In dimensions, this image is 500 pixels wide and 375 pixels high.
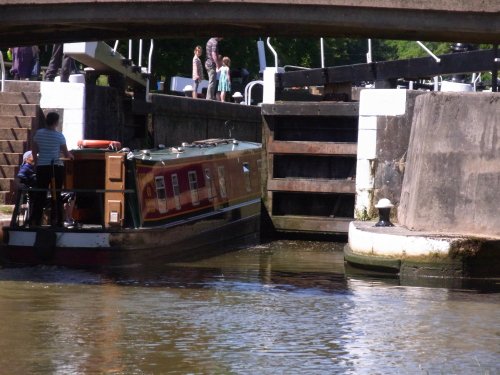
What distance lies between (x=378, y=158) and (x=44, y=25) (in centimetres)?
704

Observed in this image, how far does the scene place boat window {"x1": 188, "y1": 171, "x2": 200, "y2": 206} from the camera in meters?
21.0

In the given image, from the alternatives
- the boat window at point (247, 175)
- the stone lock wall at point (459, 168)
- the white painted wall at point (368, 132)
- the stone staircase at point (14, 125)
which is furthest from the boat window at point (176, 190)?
the boat window at point (247, 175)

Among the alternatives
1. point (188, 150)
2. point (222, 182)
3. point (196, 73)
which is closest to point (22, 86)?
point (188, 150)

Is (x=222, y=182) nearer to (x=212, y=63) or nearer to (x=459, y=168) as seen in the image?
(x=212, y=63)

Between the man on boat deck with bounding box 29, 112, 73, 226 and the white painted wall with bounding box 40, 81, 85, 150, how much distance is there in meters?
3.06

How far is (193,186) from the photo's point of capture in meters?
21.1

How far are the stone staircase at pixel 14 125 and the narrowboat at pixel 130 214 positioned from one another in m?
1.32

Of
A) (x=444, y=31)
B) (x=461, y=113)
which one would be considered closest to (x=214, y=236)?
(x=461, y=113)

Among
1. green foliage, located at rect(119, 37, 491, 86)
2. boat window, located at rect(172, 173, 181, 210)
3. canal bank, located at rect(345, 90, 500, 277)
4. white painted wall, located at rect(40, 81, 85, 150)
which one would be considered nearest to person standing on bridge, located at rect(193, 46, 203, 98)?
green foliage, located at rect(119, 37, 491, 86)

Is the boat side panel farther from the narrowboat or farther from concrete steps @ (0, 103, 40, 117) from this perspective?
concrete steps @ (0, 103, 40, 117)

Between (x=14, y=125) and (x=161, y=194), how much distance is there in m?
2.85

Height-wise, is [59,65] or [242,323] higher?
[59,65]

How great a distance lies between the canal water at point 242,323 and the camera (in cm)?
1084

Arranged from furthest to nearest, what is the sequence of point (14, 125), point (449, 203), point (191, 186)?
point (191, 186) < point (14, 125) < point (449, 203)
